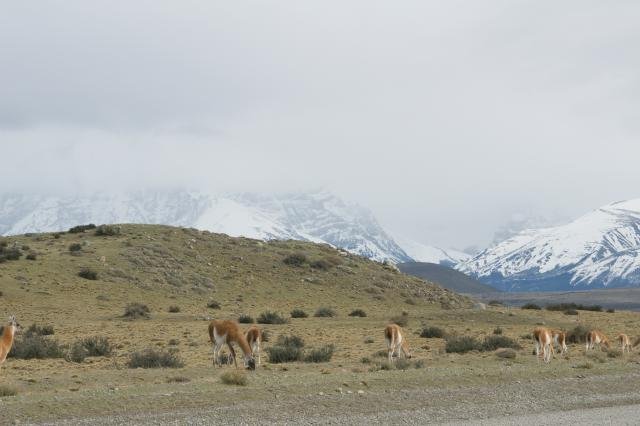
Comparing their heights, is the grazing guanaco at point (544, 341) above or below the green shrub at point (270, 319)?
below

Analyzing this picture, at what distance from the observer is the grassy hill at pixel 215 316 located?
704 inches

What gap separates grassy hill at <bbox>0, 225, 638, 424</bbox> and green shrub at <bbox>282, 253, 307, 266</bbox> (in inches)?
5.5

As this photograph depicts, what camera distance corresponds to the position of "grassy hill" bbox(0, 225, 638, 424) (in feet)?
58.6

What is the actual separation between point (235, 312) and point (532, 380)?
98.0ft

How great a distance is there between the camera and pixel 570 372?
22.9m

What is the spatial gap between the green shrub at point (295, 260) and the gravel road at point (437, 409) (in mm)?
49085

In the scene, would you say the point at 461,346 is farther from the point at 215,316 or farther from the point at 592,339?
the point at 215,316

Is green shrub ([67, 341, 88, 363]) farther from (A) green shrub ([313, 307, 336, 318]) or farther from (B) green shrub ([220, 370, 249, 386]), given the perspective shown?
(A) green shrub ([313, 307, 336, 318])

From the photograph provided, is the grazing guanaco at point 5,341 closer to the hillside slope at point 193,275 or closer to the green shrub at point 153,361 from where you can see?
the green shrub at point 153,361

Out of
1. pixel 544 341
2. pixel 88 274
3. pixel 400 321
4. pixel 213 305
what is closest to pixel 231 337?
pixel 544 341

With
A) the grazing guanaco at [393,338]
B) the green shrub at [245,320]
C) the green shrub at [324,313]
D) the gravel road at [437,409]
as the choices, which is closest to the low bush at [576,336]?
the grazing guanaco at [393,338]

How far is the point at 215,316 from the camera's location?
1810 inches

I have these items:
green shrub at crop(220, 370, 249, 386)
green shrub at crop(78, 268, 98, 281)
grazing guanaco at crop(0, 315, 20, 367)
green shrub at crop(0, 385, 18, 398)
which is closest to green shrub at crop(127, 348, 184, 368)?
green shrub at crop(220, 370, 249, 386)

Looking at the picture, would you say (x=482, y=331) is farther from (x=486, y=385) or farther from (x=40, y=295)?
(x=40, y=295)
